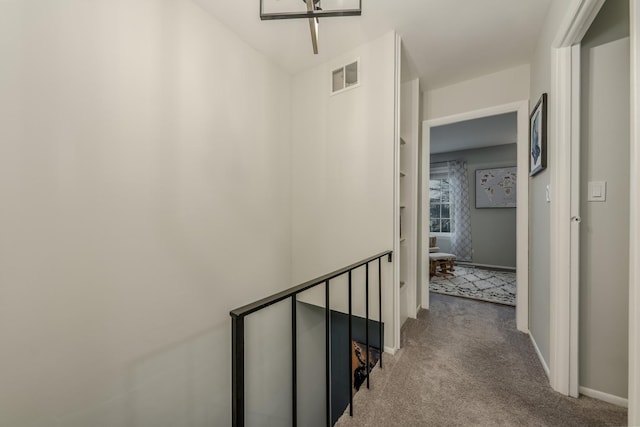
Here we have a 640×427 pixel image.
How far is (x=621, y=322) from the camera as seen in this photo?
1.35 meters

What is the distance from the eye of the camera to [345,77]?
2.25 meters

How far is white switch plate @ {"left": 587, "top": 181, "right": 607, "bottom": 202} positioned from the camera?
138 centimetres

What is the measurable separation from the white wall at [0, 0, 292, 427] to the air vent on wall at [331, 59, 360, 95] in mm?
762

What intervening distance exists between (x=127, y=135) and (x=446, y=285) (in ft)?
13.0

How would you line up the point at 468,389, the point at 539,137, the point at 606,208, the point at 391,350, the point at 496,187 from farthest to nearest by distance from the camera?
the point at 496,187
the point at 391,350
the point at 539,137
the point at 468,389
the point at 606,208

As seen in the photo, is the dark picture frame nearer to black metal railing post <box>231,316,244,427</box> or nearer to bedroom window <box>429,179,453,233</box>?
black metal railing post <box>231,316,244,427</box>

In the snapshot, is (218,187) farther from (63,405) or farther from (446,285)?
(446,285)

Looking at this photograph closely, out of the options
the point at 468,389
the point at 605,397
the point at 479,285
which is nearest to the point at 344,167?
the point at 468,389

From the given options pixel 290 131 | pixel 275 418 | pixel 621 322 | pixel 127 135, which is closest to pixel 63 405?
pixel 127 135

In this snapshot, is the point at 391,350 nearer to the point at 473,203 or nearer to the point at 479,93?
the point at 479,93

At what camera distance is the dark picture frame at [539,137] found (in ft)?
5.35

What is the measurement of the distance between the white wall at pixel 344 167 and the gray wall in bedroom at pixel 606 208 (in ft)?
3.57

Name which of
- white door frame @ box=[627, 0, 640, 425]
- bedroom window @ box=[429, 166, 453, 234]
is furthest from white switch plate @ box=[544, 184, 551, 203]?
bedroom window @ box=[429, 166, 453, 234]

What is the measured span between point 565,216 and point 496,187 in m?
4.01
